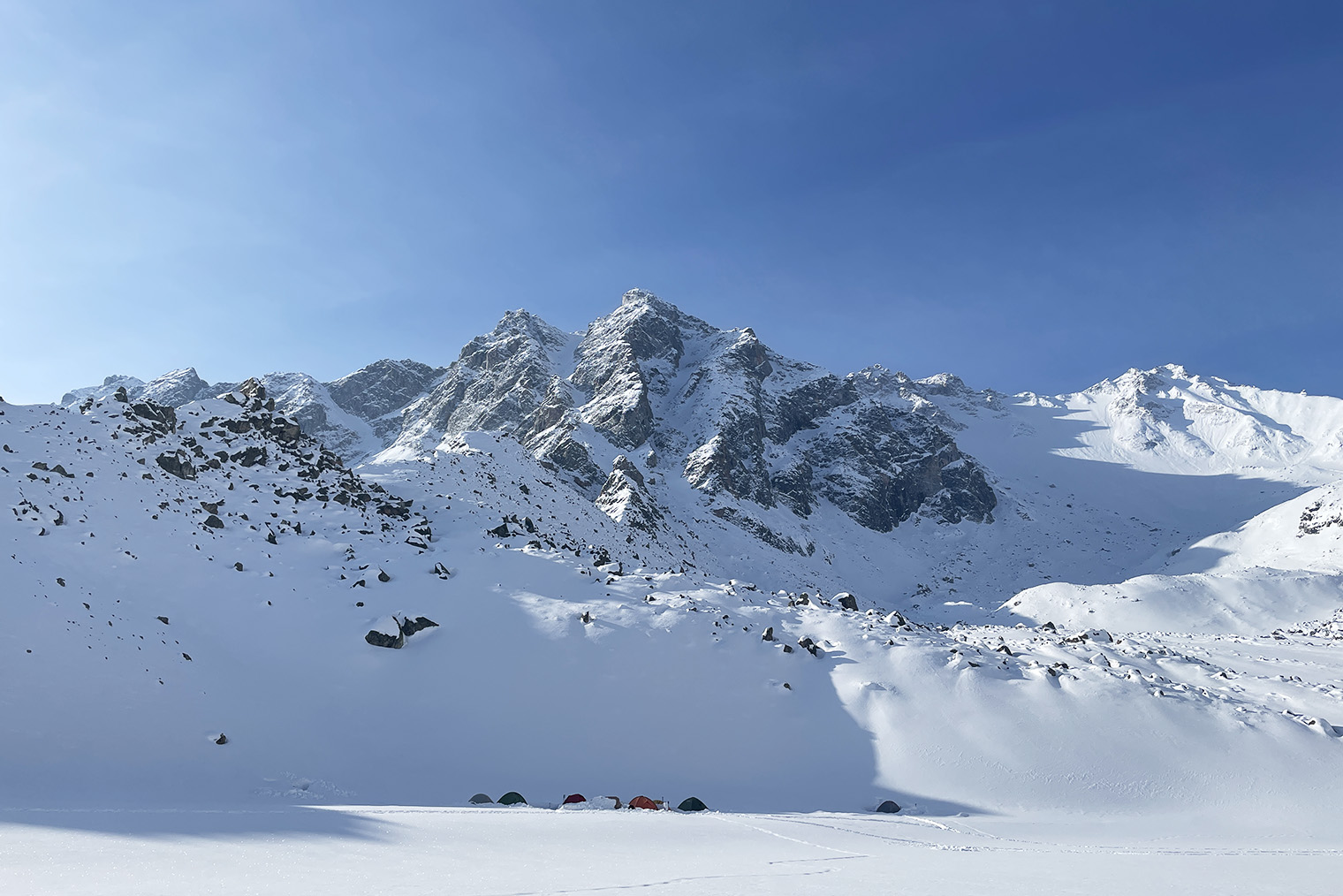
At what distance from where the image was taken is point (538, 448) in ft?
246

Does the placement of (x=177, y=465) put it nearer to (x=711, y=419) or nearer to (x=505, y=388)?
(x=711, y=419)

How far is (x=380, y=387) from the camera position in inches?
5310

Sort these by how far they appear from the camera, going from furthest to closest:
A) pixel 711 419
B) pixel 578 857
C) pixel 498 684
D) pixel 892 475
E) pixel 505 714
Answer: pixel 892 475, pixel 711 419, pixel 498 684, pixel 505 714, pixel 578 857

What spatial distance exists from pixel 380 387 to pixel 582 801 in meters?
137

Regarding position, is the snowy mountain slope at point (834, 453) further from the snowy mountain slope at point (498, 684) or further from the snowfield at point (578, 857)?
the snowfield at point (578, 857)

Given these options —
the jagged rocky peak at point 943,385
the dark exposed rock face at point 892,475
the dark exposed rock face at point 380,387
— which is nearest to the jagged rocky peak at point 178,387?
the dark exposed rock face at point 380,387

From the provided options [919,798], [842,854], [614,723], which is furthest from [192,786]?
[919,798]

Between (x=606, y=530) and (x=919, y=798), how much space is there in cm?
2855

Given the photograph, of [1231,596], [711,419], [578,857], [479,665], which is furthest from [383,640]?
[711,419]

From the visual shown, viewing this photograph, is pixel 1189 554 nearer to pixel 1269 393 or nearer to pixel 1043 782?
pixel 1043 782

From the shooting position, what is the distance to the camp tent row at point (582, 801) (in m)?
12.3

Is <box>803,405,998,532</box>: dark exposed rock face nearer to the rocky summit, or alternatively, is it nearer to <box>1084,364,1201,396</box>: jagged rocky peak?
the rocky summit

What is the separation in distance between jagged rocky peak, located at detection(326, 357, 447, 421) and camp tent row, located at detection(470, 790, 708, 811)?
5028 inches

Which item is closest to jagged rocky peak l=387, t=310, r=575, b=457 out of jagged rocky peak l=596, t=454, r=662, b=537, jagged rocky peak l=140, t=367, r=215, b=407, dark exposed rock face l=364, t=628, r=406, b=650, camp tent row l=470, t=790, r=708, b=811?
jagged rocky peak l=596, t=454, r=662, b=537
